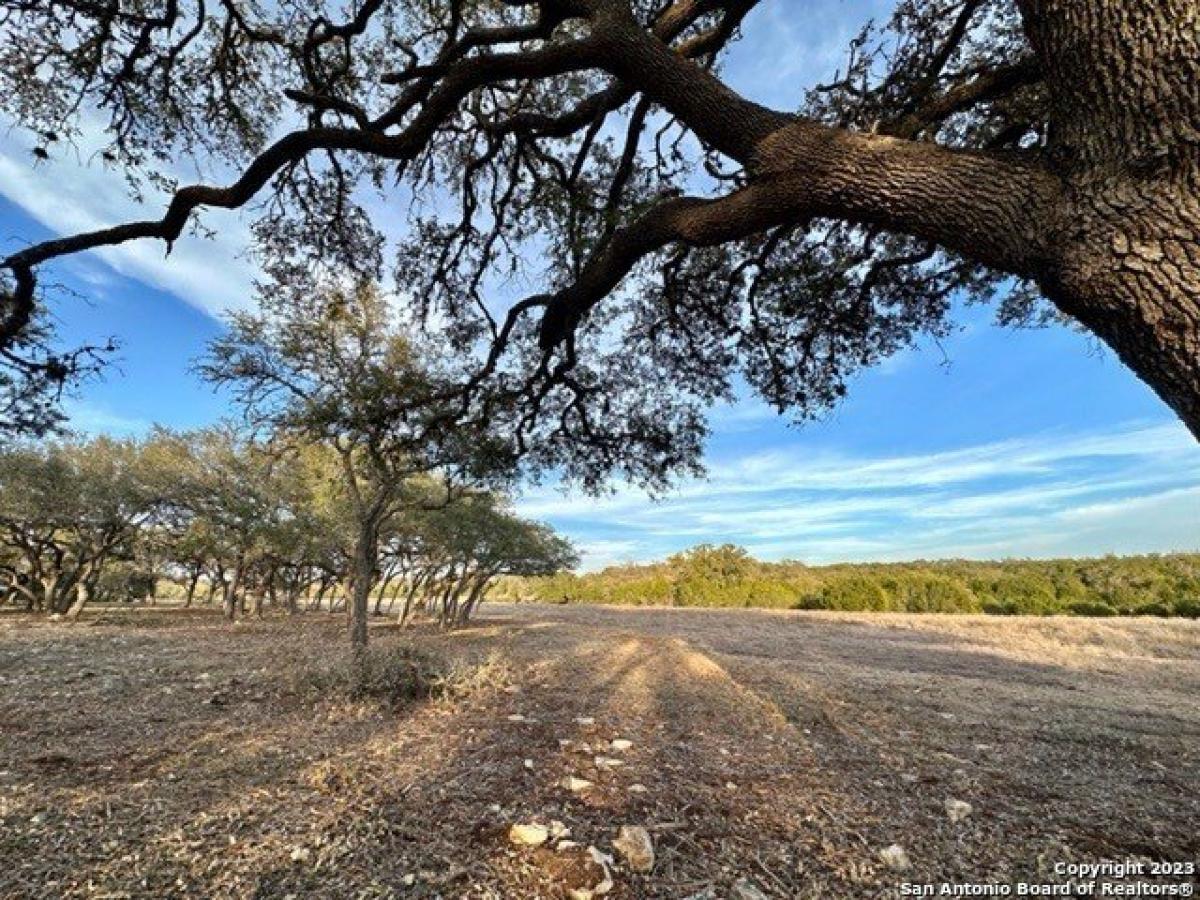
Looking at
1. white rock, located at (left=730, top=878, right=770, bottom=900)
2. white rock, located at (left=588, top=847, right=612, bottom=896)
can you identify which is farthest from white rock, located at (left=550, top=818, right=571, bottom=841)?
white rock, located at (left=730, top=878, right=770, bottom=900)

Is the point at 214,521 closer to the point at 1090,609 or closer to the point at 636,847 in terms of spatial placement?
the point at 636,847

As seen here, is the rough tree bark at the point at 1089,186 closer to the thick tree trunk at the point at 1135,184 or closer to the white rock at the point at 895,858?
the thick tree trunk at the point at 1135,184

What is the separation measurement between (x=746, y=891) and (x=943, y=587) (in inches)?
959

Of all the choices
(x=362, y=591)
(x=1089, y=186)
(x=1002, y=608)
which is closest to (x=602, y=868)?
(x=1089, y=186)

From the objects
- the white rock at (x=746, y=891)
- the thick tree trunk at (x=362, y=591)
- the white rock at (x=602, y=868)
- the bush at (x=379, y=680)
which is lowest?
the white rock at (x=746, y=891)

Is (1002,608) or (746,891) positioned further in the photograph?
(1002,608)

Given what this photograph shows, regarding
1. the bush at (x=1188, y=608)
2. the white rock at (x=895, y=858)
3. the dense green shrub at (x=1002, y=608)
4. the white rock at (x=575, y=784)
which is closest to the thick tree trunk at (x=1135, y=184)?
the white rock at (x=895, y=858)

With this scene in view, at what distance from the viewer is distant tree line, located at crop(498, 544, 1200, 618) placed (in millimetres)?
18250

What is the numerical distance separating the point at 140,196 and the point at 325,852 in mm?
4753

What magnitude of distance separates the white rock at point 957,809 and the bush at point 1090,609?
68.8 ft

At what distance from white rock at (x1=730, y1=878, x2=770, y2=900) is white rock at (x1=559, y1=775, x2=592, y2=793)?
98 centimetres

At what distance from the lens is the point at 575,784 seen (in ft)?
9.19

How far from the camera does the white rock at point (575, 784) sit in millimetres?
2758

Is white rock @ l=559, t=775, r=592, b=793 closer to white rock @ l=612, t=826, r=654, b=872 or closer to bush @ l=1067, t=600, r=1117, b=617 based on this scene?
white rock @ l=612, t=826, r=654, b=872
